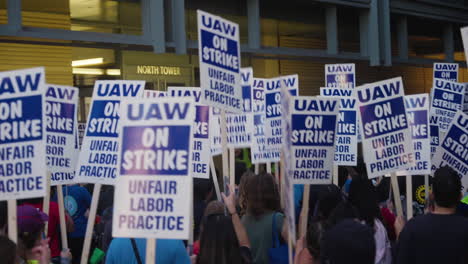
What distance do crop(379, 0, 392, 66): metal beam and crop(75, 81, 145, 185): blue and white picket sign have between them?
17.3 metres

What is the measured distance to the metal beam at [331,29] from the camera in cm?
2364

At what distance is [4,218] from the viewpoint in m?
6.57

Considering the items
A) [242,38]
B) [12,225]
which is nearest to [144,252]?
[12,225]

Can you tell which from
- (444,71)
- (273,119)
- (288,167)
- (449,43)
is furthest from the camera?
(449,43)

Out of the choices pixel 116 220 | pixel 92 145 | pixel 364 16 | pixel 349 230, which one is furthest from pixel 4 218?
pixel 364 16

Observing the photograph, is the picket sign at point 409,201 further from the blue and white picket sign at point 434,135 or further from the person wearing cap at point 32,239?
the person wearing cap at point 32,239

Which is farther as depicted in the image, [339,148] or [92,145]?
[339,148]

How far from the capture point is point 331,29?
77.6ft

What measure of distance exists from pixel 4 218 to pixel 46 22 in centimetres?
1014

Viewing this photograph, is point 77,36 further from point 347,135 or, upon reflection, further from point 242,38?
point 347,135

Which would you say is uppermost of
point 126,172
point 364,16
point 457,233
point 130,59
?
point 364,16

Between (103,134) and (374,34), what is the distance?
676 inches

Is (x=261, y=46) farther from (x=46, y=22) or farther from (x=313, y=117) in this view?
(x=313, y=117)

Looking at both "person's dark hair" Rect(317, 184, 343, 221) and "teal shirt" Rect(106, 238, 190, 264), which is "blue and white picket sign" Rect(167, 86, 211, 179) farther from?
"teal shirt" Rect(106, 238, 190, 264)
